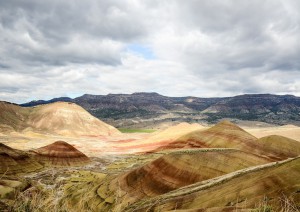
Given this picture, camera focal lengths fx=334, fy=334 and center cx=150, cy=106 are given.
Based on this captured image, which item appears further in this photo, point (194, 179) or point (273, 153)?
point (273, 153)

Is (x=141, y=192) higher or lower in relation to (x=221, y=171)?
lower

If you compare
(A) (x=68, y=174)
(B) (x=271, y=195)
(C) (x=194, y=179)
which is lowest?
(A) (x=68, y=174)

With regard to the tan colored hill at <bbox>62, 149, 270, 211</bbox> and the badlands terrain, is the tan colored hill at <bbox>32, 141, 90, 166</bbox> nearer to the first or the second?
the badlands terrain

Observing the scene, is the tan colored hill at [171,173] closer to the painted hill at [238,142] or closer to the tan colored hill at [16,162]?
the painted hill at [238,142]

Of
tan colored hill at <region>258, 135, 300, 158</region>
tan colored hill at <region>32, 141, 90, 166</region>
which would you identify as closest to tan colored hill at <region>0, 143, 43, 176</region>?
tan colored hill at <region>32, 141, 90, 166</region>

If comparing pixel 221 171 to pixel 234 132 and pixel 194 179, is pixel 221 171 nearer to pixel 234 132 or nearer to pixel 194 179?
pixel 194 179

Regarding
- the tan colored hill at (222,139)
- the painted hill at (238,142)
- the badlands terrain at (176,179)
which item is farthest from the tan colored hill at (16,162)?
the painted hill at (238,142)

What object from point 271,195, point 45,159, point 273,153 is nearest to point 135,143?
point 45,159
